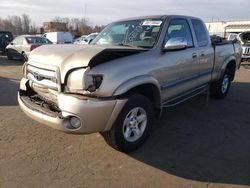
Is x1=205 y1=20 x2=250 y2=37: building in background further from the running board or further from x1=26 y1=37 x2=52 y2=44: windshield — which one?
the running board

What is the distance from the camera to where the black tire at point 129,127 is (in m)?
4.26

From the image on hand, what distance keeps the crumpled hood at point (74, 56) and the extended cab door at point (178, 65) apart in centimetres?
62

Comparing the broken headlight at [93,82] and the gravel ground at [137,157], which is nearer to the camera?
the gravel ground at [137,157]

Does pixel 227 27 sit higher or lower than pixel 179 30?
lower

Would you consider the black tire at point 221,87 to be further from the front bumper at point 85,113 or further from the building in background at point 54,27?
the building in background at point 54,27

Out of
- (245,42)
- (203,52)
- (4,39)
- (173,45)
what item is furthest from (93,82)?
(4,39)

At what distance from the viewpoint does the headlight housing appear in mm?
3947

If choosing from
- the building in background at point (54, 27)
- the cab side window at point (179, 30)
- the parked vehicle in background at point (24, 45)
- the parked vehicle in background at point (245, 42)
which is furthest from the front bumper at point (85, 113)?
the building in background at point (54, 27)

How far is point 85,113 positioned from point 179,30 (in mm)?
2703

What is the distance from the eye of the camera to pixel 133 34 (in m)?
5.47

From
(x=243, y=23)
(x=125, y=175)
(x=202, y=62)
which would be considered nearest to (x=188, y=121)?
(x=202, y=62)

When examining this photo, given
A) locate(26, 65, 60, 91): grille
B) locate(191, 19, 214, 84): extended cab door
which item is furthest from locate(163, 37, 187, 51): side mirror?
locate(26, 65, 60, 91): grille

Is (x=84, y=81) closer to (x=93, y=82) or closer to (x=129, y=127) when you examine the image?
(x=93, y=82)

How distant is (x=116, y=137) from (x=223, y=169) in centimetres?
142
